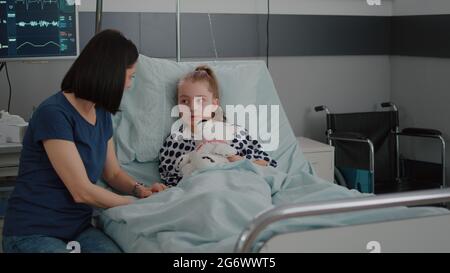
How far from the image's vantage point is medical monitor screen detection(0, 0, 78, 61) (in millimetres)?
3158

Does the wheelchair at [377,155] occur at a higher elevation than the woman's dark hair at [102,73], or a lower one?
lower

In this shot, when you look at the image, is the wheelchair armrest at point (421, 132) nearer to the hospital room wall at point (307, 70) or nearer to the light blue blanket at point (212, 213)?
the hospital room wall at point (307, 70)

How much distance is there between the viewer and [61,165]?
2.13 meters

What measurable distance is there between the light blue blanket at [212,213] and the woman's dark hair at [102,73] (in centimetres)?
37

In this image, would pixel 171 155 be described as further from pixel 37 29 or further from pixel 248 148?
pixel 37 29

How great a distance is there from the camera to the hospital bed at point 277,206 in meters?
1.62

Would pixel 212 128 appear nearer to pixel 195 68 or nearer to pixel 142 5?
pixel 195 68

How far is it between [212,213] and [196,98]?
3.05 feet

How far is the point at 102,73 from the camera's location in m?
2.17

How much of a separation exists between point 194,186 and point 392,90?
2.76m

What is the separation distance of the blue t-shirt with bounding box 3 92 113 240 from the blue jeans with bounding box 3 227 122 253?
0.07ft

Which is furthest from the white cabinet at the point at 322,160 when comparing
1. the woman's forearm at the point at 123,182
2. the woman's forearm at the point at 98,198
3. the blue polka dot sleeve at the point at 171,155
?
the woman's forearm at the point at 98,198

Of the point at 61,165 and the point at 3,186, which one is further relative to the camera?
the point at 3,186
